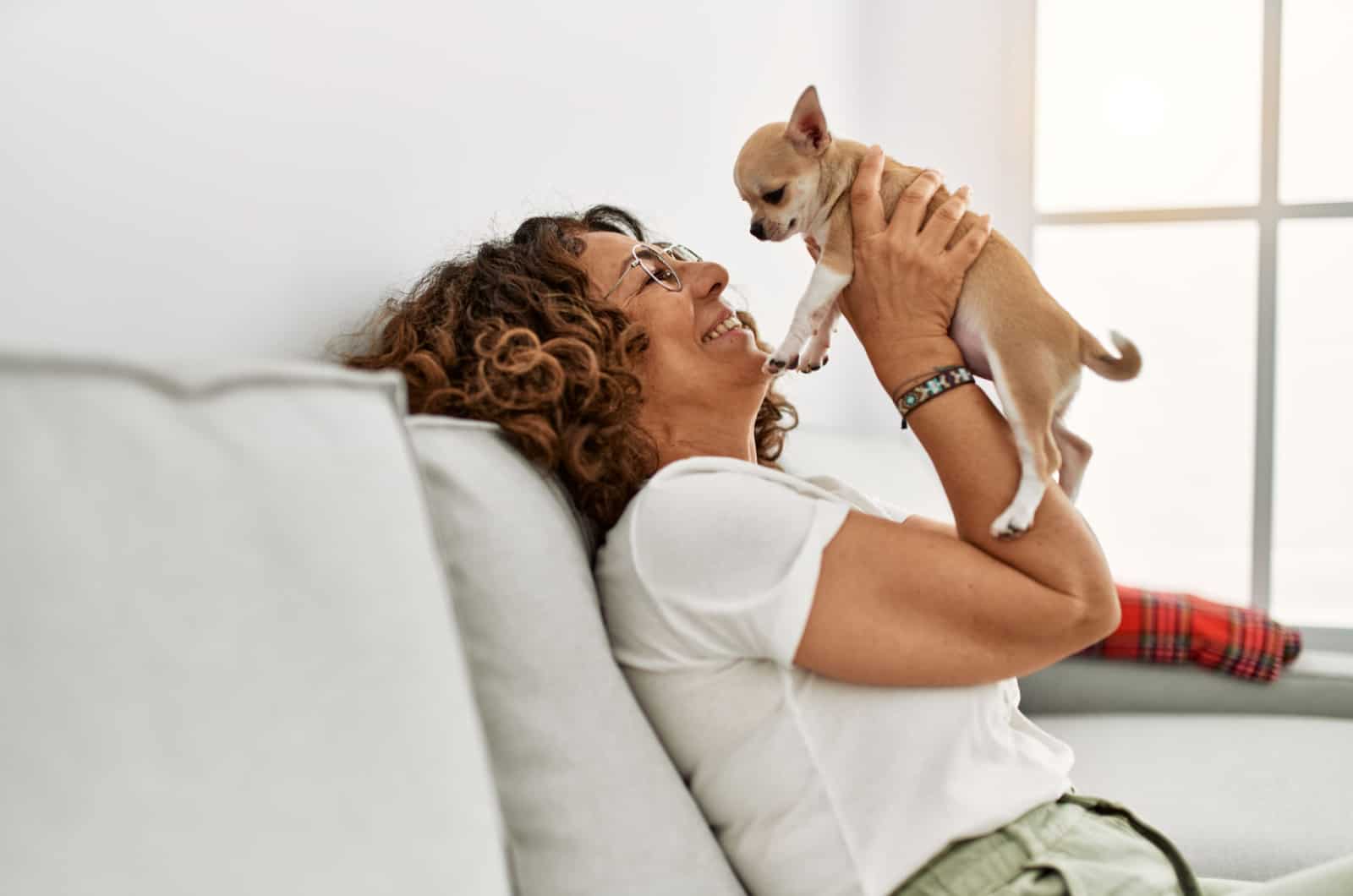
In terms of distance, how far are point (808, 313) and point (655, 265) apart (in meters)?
0.20

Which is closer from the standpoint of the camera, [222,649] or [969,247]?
[222,649]

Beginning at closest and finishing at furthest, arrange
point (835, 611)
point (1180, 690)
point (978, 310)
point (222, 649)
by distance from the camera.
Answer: point (222, 649)
point (835, 611)
point (978, 310)
point (1180, 690)

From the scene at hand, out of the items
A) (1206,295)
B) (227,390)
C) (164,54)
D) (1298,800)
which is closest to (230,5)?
(164,54)

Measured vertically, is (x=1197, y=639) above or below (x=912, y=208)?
below

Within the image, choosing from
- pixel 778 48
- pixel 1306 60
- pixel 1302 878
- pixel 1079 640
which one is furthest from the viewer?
pixel 1306 60

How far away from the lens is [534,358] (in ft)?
3.61

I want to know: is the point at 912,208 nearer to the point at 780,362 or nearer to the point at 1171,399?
the point at 780,362

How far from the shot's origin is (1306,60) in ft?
10.1

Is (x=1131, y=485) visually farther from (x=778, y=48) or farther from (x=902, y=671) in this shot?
(x=902, y=671)

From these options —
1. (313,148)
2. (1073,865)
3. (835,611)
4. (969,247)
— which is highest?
(313,148)

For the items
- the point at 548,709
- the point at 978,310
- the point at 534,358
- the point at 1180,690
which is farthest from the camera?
the point at 1180,690

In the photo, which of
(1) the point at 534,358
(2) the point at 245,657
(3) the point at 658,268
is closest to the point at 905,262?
(3) the point at 658,268

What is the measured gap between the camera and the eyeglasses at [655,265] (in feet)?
4.38

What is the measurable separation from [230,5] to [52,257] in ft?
1.04
